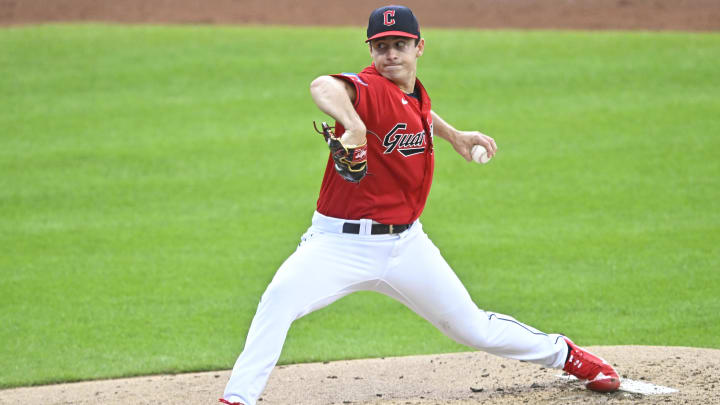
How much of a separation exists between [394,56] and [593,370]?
1.97 m

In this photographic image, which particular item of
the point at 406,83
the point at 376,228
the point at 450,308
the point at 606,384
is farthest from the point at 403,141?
the point at 606,384

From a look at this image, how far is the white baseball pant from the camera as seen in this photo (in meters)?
3.95

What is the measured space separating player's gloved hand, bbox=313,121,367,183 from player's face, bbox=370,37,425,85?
63 cm

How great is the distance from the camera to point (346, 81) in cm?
384

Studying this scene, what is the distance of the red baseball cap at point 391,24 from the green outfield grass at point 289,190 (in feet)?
8.75

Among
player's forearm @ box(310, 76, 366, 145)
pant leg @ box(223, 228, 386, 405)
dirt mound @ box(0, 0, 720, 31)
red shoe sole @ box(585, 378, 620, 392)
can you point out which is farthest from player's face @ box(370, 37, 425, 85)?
dirt mound @ box(0, 0, 720, 31)

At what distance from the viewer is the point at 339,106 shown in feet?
12.0

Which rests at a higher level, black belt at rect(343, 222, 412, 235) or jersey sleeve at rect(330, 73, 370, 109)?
jersey sleeve at rect(330, 73, 370, 109)

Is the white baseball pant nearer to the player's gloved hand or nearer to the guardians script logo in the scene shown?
the guardians script logo

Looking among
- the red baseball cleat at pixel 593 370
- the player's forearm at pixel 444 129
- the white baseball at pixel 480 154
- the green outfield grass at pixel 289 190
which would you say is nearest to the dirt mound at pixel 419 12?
the green outfield grass at pixel 289 190

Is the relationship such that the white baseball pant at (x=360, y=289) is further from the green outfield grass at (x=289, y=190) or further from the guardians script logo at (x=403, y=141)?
the green outfield grass at (x=289, y=190)

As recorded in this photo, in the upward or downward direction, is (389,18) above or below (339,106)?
above

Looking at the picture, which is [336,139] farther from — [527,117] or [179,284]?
[527,117]

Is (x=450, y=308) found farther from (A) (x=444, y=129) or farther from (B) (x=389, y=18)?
(B) (x=389, y=18)
